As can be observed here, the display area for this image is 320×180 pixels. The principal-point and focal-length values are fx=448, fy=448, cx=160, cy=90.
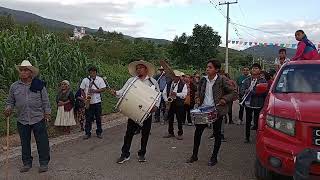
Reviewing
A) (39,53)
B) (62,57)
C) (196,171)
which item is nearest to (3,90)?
(39,53)

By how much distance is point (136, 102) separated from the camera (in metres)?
7.45

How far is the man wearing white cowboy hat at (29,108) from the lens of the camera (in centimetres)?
704

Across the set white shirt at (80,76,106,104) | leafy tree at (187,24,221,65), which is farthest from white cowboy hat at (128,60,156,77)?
leafy tree at (187,24,221,65)

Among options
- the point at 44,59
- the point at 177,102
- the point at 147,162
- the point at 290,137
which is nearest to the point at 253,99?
the point at 177,102

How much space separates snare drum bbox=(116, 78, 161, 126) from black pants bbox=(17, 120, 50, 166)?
1.34m

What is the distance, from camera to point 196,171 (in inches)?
283

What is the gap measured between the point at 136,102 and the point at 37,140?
5.61 feet

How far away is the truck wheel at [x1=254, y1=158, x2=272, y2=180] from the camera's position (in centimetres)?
605

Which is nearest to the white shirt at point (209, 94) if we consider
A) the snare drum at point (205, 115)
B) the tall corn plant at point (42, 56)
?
the snare drum at point (205, 115)

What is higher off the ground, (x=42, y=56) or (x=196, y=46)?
→ (x=196, y=46)

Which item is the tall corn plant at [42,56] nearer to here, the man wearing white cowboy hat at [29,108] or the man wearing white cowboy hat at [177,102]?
the man wearing white cowboy hat at [177,102]

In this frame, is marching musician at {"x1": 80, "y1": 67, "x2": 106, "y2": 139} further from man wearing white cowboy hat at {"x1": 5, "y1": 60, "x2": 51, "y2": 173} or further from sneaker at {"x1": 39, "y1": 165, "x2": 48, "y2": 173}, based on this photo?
sneaker at {"x1": 39, "y1": 165, "x2": 48, "y2": 173}

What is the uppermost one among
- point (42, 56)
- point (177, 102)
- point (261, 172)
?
point (42, 56)

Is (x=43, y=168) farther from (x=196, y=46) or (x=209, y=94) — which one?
(x=196, y=46)
